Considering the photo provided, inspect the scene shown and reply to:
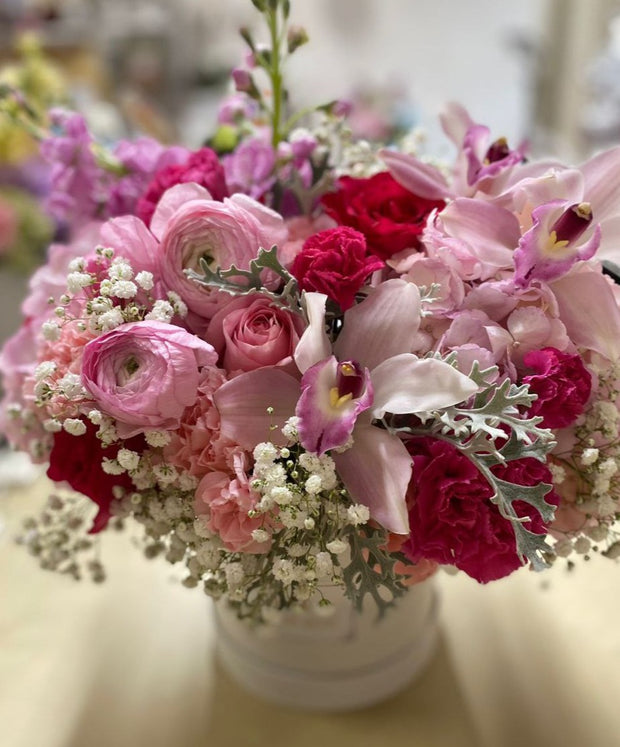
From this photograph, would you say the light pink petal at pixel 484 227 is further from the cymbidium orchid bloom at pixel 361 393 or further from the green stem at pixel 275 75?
the green stem at pixel 275 75

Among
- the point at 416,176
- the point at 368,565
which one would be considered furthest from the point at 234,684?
the point at 416,176

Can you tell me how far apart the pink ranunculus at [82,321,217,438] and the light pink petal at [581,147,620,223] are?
1.07ft

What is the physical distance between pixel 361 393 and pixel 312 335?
0.17ft

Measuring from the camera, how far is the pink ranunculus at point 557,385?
504 mm

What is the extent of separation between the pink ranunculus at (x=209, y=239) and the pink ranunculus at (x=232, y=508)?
0.13 m

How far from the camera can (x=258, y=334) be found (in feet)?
1.75

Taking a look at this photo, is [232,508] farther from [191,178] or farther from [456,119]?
[456,119]

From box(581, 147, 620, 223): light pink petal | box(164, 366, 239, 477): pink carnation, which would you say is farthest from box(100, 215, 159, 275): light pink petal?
box(581, 147, 620, 223): light pink petal

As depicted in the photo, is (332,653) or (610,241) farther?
(332,653)

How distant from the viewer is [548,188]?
0.56 meters

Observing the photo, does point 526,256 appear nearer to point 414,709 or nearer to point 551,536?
point 551,536

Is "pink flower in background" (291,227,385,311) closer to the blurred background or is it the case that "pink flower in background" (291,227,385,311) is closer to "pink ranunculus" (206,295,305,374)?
"pink ranunculus" (206,295,305,374)

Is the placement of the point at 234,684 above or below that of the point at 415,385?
below

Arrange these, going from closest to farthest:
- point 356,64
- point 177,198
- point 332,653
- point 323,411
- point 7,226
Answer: point 323,411
point 177,198
point 332,653
point 7,226
point 356,64
